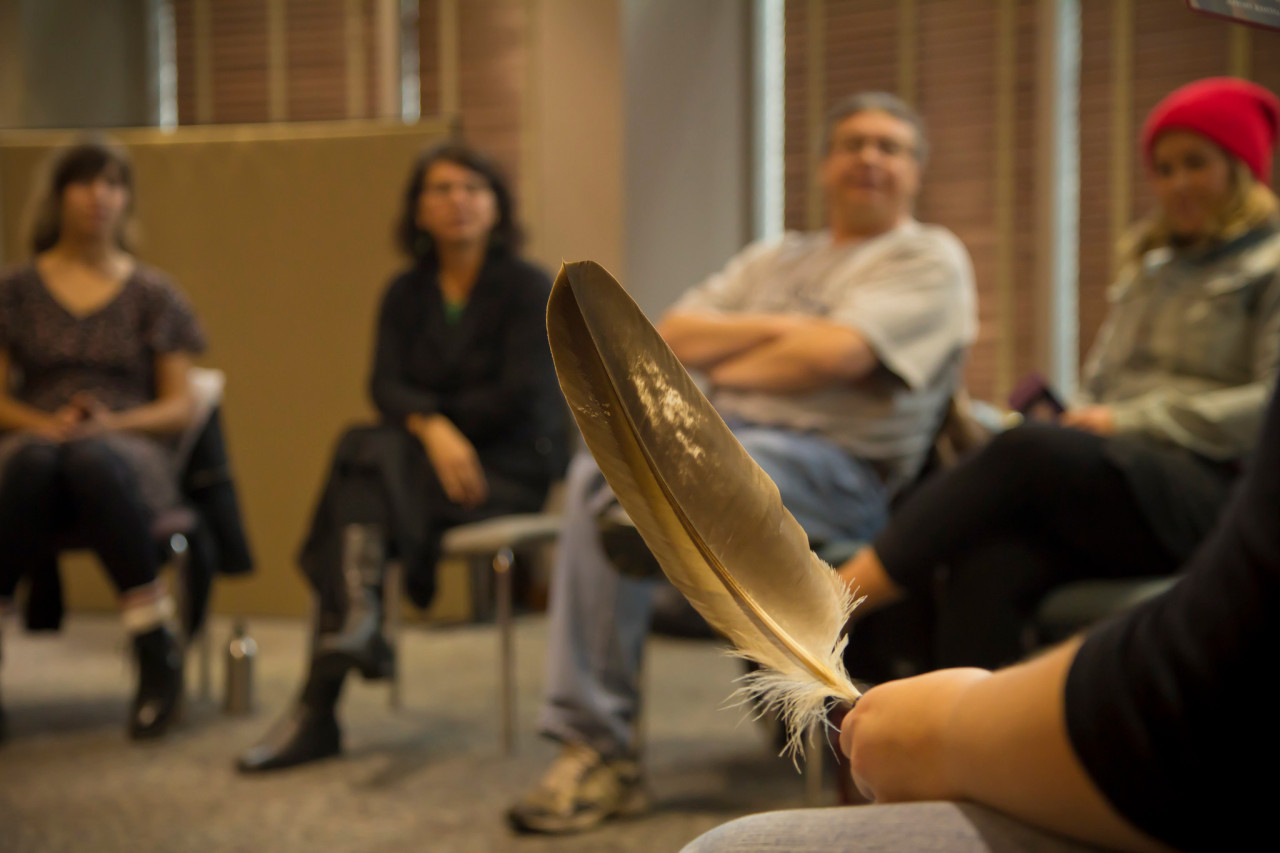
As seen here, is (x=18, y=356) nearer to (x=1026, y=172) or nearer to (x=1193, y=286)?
(x=1193, y=286)

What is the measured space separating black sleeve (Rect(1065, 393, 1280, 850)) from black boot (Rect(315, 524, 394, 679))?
2.03m

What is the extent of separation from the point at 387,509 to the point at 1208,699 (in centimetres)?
225

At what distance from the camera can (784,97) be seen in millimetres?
4312

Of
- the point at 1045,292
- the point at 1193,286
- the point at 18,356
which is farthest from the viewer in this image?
the point at 1045,292

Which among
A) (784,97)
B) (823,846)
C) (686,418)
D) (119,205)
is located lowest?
(823,846)

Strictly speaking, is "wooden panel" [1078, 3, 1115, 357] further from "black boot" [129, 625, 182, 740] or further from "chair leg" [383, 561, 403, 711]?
"black boot" [129, 625, 182, 740]

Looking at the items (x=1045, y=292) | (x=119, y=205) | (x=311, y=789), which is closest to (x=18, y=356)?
(x=119, y=205)

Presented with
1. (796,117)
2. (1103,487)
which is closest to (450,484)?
(1103,487)

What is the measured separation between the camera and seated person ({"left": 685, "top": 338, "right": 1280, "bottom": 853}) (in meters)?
0.42

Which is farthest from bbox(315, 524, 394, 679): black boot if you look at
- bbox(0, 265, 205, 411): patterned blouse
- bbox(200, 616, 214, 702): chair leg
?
bbox(0, 265, 205, 411): patterned blouse

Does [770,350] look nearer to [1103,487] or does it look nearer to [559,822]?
[1103,487]

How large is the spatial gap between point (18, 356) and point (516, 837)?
1.82m

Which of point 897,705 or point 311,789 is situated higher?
point 897,705

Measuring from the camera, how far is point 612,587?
2078 millimetres
